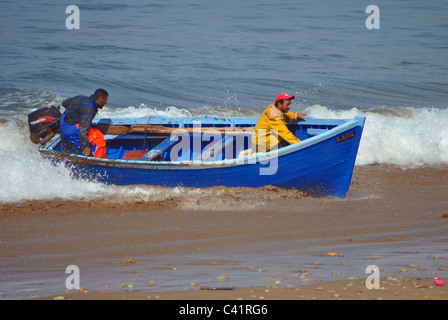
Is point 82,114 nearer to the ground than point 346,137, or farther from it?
farther from it

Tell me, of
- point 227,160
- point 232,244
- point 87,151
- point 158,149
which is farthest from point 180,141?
point 232,244

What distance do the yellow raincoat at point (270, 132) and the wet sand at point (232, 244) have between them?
73 centimetres

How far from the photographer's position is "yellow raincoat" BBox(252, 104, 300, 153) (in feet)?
26.9

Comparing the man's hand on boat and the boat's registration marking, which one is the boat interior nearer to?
the man's hand on boat

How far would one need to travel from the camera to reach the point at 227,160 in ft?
25.9

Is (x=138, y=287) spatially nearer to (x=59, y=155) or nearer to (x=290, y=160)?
(x=290, y=160)

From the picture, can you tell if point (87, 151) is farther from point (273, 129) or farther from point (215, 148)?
point (273, 129)

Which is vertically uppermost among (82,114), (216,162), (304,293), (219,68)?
(219,68)

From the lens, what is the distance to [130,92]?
53.8 feet

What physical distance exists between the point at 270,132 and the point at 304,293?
4206mm

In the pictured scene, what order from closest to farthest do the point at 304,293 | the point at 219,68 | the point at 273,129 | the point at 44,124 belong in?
the point at 304,293 → the point at 273,129 → the point at 44,124 → the point at 219,68

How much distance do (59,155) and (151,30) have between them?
54.1ft

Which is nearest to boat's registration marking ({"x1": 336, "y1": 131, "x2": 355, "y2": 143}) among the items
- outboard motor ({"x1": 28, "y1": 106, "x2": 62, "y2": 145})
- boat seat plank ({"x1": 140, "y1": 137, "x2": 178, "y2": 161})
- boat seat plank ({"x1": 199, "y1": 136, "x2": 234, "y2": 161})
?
boat seat plank ({"x1": 199, "y1": 136, "x2": 234, "y2": 161})

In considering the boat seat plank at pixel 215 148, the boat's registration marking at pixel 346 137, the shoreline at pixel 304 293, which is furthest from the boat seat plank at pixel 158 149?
the shoreline at pixel 304 293
